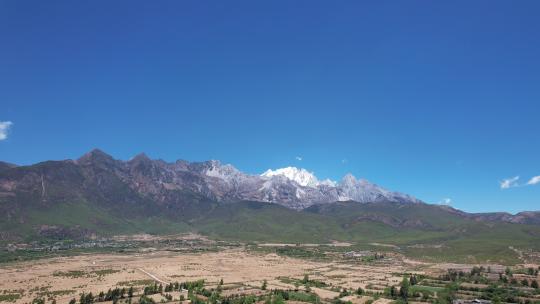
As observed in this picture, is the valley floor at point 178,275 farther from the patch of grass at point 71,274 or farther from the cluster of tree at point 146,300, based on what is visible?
the cluster of tree at point 146,300

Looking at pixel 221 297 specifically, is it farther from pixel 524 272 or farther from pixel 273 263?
pixel 524 272

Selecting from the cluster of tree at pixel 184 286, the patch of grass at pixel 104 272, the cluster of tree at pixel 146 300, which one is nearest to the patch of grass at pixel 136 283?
the cluster of tree at pixel 184 286

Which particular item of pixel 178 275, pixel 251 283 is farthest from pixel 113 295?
pixel 178 275

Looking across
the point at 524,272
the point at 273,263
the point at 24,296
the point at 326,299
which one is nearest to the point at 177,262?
the point at 273,263

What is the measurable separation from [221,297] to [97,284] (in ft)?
151

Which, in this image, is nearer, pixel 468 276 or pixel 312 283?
pixel 312 283

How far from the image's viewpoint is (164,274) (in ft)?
495

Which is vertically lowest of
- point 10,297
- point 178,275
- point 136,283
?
point 10,297

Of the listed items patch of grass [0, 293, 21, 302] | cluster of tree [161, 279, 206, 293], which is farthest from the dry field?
cluster of tree [161, 279, 206, 293]

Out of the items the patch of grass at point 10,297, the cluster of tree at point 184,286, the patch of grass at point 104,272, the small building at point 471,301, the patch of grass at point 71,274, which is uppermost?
the small building at point 471,301

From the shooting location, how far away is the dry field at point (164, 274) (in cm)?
12138

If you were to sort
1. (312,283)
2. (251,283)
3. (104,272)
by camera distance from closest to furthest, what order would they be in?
(251,283) → (312,283) → (104,272)

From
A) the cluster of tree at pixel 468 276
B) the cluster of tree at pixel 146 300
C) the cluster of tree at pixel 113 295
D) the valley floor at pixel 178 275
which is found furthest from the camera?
the cluster of tree at pixel 468 276

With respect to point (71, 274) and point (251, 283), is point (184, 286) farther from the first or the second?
point (71, 274)
